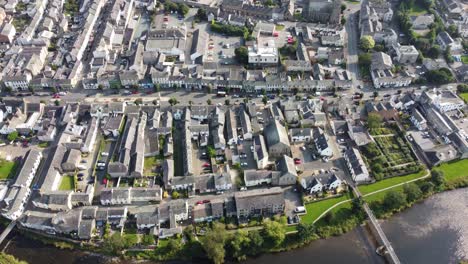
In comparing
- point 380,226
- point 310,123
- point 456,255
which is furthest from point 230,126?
point 456,255

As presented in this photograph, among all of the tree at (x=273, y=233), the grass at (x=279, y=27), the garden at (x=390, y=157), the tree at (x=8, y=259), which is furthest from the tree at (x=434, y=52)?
the tree at (x=8, y=259)

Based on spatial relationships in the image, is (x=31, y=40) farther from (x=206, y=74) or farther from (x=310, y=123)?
(x=310, y=123)

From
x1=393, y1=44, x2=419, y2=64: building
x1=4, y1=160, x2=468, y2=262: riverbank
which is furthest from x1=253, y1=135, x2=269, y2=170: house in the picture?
x1=393, y1=44, x2=419, y2=64: building

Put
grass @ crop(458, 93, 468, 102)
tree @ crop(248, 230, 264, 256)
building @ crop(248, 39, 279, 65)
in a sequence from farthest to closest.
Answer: building @ crop(248, 39, 279, 65) < grass @ crop(458, 93, 468, 102) < tree @ crop(248, 230, 264, 256)

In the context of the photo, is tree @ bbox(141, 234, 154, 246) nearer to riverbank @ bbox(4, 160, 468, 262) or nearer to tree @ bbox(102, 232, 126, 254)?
riverbank @ bbox(4, 160, 468, 262)

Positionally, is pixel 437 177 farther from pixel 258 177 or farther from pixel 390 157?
pixel 258 177
